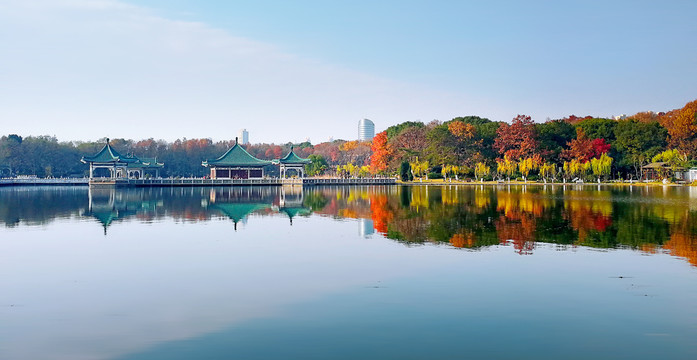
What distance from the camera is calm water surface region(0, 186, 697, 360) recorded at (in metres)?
8.26

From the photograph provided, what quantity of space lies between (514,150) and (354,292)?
68229mm

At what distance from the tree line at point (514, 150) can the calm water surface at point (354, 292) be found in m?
53.6

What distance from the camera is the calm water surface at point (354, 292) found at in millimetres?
8258

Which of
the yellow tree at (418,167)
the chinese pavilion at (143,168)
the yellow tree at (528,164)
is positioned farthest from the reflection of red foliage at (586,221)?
the chinese pavilion at (143,168)

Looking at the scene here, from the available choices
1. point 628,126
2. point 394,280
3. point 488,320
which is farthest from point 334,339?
point 628,126

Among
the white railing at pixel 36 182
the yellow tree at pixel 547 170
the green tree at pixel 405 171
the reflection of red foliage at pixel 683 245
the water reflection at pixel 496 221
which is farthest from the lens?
the green tree at pixel 405 171

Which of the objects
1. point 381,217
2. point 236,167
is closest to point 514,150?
point 236,167

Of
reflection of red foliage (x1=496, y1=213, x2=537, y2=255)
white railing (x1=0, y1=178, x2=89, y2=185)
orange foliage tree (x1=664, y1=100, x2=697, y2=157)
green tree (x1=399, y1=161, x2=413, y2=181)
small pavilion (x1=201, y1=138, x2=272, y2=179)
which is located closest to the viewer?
reflection of red foliage (x1=496, y1=213, x2=537, y2=255)

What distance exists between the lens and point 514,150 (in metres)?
75.8

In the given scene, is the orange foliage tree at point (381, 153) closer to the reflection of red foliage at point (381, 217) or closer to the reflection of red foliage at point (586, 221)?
the reflection of red foliage at point (381, 217)

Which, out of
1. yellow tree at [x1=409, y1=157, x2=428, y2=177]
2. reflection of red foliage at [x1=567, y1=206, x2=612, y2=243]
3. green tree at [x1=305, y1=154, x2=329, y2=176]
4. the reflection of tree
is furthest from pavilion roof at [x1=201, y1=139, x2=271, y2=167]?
the reflection of tree

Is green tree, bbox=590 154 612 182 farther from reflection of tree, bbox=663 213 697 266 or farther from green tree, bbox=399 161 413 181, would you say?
reflection of tree, bbox=663 213 697 266

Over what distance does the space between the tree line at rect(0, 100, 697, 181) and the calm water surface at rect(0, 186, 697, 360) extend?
53630mm

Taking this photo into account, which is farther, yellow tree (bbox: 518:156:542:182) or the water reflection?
yellow tree (bbox: 518:156:542:182)
